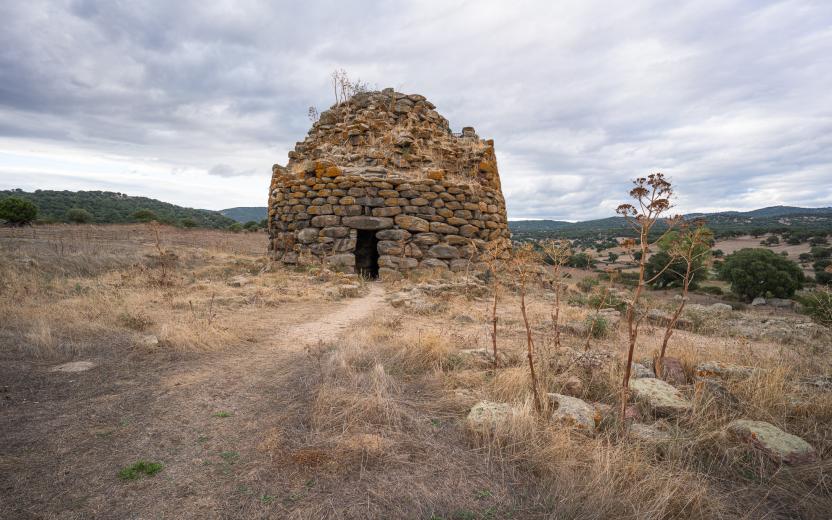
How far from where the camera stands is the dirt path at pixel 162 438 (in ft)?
6.86

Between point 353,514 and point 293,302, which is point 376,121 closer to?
point 293,302

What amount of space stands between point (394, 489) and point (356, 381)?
1.42 meters

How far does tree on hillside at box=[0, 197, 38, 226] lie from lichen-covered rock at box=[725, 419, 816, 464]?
25481mm

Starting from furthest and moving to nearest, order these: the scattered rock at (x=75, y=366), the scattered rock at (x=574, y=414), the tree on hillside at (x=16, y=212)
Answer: the tree on hillside at (x=16, y=212) < the scattered rock at (x=75, y=366) < the scattered rock at (x=574, y=414)

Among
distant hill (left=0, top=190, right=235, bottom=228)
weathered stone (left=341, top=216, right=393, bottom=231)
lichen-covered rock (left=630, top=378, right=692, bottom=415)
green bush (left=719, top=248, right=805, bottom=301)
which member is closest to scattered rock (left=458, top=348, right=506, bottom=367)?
lichen-covered rock (left=630, top=378, right=692, bottom=415)

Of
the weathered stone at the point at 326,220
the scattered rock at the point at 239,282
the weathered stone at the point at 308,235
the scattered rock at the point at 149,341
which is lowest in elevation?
the scattered rock at the point at 149,341

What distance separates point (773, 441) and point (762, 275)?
16.6m

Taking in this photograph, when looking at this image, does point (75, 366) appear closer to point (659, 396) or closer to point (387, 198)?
point (659, 396)

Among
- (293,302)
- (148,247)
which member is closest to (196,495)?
(293,302)

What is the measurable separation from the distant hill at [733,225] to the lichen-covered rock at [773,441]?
1.56 m

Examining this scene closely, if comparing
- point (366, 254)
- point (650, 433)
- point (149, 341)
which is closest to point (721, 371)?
point (650, 433)

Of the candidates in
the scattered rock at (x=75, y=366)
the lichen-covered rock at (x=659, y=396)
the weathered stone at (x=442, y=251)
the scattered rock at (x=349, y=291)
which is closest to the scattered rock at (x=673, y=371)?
the lichen-covered rock at (x=659, y=396)

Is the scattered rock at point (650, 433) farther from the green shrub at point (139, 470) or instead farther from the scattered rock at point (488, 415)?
the green shrub at point (139, 470)

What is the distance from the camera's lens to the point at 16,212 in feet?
59.7
